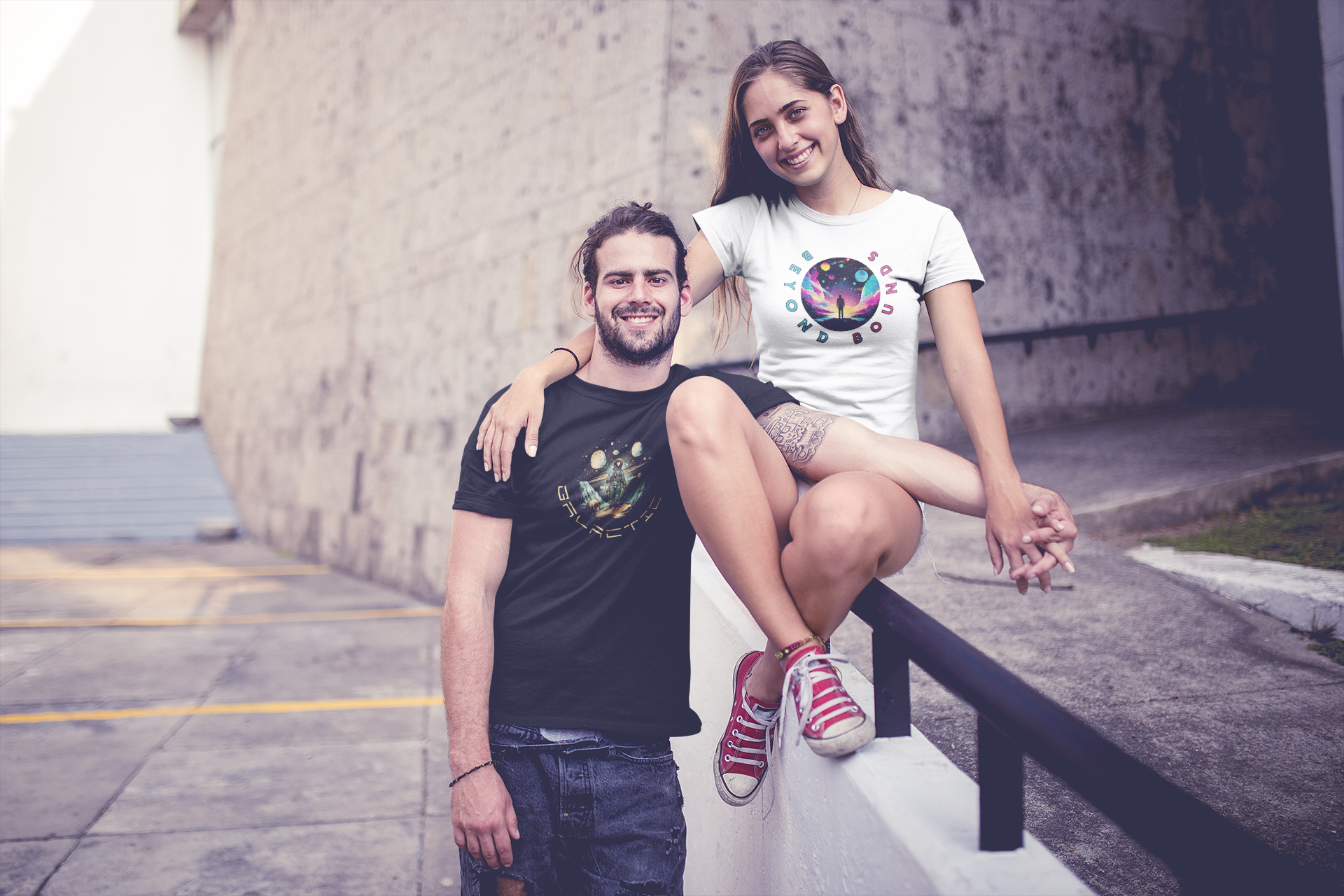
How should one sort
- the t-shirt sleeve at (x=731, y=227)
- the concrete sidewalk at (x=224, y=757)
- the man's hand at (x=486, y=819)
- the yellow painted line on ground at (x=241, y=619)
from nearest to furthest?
the man's hand at (x=486, y=819) → the t-shirt sleeve at (x=731, y=227) → the concrete sidewalk at (x=224, y=757) → the yellow painted line on ground at (x=241, y=619)

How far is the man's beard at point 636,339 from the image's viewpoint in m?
1.83

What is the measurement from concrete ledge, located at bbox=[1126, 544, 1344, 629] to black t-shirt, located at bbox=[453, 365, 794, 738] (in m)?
2.63

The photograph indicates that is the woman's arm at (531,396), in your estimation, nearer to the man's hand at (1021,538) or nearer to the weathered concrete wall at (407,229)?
the man's hand at (1021,538)

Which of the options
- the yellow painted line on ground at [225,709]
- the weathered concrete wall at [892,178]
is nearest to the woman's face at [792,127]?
the weathered concrete wall at [892,178]

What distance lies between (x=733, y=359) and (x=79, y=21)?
1771 centimetres

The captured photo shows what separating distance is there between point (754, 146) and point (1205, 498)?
3830mm

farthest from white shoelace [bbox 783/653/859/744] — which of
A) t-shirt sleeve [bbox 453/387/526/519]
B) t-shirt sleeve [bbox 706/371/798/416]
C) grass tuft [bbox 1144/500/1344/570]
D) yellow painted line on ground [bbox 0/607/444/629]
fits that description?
yellow painted line on ground [bbox 0/607/444/629]

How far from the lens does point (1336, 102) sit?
595 cm

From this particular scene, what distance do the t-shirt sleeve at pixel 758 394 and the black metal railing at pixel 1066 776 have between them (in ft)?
1.81

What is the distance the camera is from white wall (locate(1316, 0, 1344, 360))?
590 centimetres

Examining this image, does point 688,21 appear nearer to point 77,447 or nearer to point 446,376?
point 446,376

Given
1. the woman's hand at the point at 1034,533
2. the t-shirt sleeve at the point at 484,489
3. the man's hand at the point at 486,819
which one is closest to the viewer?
the woman's hand at the point at 1034,533

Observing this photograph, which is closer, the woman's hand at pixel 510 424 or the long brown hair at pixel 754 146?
the woman's hand at pixel 510 424

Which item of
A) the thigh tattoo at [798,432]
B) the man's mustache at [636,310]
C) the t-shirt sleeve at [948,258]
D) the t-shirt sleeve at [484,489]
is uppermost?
the t-shirt sleeve at [948,258]
